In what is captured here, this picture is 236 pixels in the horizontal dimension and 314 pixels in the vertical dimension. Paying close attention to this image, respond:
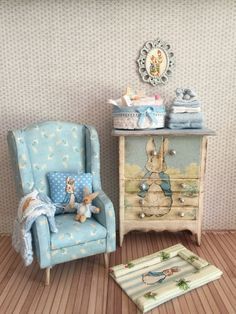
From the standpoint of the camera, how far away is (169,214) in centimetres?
263

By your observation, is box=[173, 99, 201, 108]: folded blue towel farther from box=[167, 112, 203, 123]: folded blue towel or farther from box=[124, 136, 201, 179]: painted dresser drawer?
box=[124, 136, 201, 179]: painted dresser drawer

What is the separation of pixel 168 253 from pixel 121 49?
1.84 metres

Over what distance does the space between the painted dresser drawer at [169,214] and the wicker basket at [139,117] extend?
0.72 metres

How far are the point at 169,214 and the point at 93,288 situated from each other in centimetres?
90

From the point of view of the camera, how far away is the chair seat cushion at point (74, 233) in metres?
2.11

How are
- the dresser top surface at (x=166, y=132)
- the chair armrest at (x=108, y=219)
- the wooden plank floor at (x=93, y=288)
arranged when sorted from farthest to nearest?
the dresser top surface at (x=166, y=132) → the chair armrest at (x=108, y=219) → the wooden plank floor at (x=93, y=288)

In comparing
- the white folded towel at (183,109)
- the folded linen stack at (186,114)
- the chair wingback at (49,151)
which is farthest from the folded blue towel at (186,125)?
the chair wingback at (49,151)

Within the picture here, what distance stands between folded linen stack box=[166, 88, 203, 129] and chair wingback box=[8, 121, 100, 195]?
2.22ft

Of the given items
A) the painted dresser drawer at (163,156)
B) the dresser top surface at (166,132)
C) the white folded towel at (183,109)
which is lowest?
the painted dresser drawer at (163,156)

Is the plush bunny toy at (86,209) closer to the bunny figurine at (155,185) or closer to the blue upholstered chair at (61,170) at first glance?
the blue upholstered chair at (61,170)

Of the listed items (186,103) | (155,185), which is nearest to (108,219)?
(155,185)

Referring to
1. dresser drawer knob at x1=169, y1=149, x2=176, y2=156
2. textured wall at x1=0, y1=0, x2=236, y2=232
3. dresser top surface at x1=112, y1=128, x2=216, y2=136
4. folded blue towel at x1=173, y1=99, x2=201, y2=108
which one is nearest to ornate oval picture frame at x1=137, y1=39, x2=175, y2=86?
textured wall at x1=0, y1=0, x2=236, y2=232

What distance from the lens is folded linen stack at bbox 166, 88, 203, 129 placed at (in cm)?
250

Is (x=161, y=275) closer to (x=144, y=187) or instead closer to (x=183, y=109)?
(x=144, y=187)
